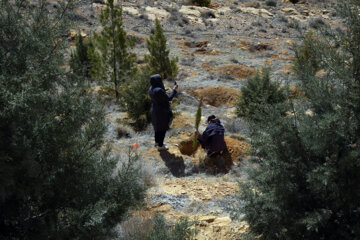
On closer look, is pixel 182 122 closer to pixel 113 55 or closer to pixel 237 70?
pixel 113 55

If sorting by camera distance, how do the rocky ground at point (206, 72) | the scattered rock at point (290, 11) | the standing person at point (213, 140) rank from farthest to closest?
the scattered rock at point (290, 11), the standing person at point (213, 140), the rocky ground at point (206, 72)

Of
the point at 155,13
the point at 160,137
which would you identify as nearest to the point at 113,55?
the point at 160,137

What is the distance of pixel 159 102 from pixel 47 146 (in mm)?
4341

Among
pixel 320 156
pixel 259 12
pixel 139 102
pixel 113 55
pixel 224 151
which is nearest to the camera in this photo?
pixel 320 156

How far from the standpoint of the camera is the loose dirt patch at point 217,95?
1236 centimetres

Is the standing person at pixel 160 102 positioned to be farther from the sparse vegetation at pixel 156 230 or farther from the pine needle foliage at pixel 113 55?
the pine needle foliage at pixel 113 55

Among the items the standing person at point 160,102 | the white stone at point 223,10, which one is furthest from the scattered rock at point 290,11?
the standing person at point 160,102

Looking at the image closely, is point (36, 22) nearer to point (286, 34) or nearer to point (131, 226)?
point (131, 226)

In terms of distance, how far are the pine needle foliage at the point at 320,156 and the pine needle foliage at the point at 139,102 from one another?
243 inches

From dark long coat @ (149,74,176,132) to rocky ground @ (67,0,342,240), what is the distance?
2.47 feet

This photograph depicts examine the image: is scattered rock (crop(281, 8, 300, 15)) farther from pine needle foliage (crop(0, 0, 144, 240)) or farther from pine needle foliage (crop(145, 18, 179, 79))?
pine needle foliage (crop(0, 0, 144, 240))

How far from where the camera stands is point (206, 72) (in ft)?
51.6

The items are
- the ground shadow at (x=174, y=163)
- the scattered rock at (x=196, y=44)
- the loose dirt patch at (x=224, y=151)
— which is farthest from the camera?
the scattered rock at (x=196, y=44)

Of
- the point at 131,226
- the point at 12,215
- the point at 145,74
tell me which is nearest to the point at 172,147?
the point at 145,74
